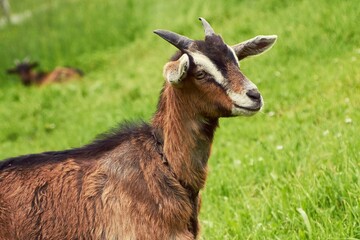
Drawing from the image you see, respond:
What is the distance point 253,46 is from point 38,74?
11984 mm

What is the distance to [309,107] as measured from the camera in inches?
269

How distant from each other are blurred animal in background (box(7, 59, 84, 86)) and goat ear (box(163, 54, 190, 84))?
1086cm

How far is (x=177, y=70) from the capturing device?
11.0ft

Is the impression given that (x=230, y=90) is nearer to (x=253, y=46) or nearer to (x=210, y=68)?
(x=210, y=68)

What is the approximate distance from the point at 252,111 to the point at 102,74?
34.5 ft

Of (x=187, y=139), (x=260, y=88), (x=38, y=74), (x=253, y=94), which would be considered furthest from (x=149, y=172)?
(x=38, y=74)

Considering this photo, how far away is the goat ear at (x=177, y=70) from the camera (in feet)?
10.9

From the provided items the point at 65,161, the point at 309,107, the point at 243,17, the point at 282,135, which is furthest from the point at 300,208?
the point at 243,17

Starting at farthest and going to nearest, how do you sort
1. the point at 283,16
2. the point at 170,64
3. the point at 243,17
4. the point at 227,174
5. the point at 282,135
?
the point at 243,17, the point at 283,16, the point at 282,135, the point at 227,174, the point at 170,64

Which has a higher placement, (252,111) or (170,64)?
(170,64)

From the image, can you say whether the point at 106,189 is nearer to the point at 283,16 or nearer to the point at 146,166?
the point at 146,166

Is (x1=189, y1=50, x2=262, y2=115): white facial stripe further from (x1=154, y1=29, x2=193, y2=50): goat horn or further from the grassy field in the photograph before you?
the grassy field

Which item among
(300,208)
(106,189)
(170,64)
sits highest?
(170,64)

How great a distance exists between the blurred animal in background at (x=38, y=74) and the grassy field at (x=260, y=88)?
359 mm
